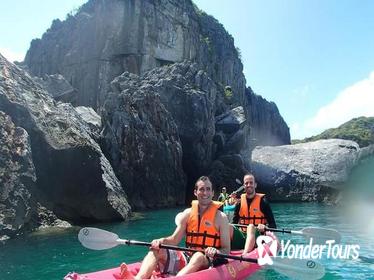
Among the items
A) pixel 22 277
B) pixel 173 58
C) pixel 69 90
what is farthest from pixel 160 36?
pixel 22 277

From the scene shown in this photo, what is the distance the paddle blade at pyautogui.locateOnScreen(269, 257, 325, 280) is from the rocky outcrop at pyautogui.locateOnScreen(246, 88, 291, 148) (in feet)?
213

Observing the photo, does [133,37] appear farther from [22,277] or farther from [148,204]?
[22,277]

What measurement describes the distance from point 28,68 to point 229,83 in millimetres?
30861

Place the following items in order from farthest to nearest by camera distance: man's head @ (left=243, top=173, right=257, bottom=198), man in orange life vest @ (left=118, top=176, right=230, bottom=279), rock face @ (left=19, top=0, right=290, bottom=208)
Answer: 1. rock face @ (left=19, top=0, right=290, bottom=208)
2. man's head @ (left=243, top=173, right=257, bottom=198)
3. man in orange life vest @ (left=118, top=176, right=230, bottom=279)

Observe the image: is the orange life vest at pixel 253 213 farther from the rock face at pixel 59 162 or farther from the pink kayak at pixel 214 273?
the rock face at pixel 59 162

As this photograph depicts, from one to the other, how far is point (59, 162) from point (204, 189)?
13352 millimetres

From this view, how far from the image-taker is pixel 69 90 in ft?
164

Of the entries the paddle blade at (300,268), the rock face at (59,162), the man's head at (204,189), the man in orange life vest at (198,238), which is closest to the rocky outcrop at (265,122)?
the rock face at (59,162)

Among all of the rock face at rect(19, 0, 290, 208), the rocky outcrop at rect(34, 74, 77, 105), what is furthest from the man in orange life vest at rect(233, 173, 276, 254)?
the rocky outcrop at rect(34, 74, 77, 105)

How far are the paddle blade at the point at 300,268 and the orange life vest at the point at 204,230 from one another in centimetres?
124

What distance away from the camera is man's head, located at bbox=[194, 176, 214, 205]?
23.8 ft

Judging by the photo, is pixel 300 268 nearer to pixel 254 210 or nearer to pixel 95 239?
pixel 254 210

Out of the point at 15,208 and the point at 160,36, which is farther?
the point at 160,36

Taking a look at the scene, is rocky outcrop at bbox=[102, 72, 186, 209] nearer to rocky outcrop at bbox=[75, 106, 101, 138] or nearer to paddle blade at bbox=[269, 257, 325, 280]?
rocky outcrop at bbox=[75, 106, 101, 138]
